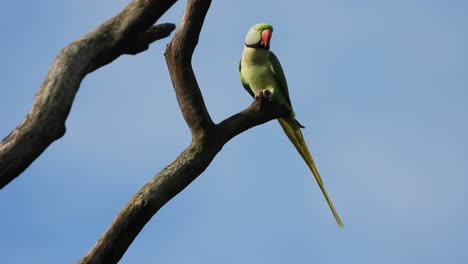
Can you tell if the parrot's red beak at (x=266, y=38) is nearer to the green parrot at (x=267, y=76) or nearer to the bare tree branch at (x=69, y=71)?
the green parrot at (x=267, y=76)

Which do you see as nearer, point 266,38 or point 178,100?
point 178,100

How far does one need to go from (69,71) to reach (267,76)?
2941 mm

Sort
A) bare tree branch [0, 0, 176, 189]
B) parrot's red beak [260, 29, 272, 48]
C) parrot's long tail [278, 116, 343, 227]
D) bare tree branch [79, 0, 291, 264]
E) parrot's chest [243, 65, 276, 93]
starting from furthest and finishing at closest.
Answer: parrot's red beak [260, 29, 272, 48], parrot's chest [243, 65, 276, 93], parrot's long tail [278, 116, 343, 227], bare tree branch [79, 0, 291, 264], bare tree branch [0, 0, 176, 189]

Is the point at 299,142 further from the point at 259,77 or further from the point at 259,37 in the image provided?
the point at 259,37

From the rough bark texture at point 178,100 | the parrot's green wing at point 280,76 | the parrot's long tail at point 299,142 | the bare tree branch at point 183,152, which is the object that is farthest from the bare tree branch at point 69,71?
the parrot's green wing at point 280,76

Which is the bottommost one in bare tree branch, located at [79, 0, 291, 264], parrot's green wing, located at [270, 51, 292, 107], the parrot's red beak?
bare tree branch, located at [79, 0, 291, 264]

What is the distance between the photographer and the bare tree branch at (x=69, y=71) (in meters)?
3.13

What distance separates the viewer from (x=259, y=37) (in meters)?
6.25

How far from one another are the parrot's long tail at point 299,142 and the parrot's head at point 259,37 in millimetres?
779

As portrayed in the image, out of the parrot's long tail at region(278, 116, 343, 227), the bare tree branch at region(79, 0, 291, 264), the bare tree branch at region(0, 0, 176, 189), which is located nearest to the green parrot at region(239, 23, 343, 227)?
the parrot's long tail at region(278, 116, 343, 227)

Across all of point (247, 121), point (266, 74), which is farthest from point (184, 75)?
point (266, 74)

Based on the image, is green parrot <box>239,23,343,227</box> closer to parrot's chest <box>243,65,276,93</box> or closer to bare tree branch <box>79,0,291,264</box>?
parrot's chest <box>243,65,276,93</box>

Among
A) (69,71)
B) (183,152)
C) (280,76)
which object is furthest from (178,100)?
(280,76)

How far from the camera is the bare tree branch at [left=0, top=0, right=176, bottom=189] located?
123 inches
